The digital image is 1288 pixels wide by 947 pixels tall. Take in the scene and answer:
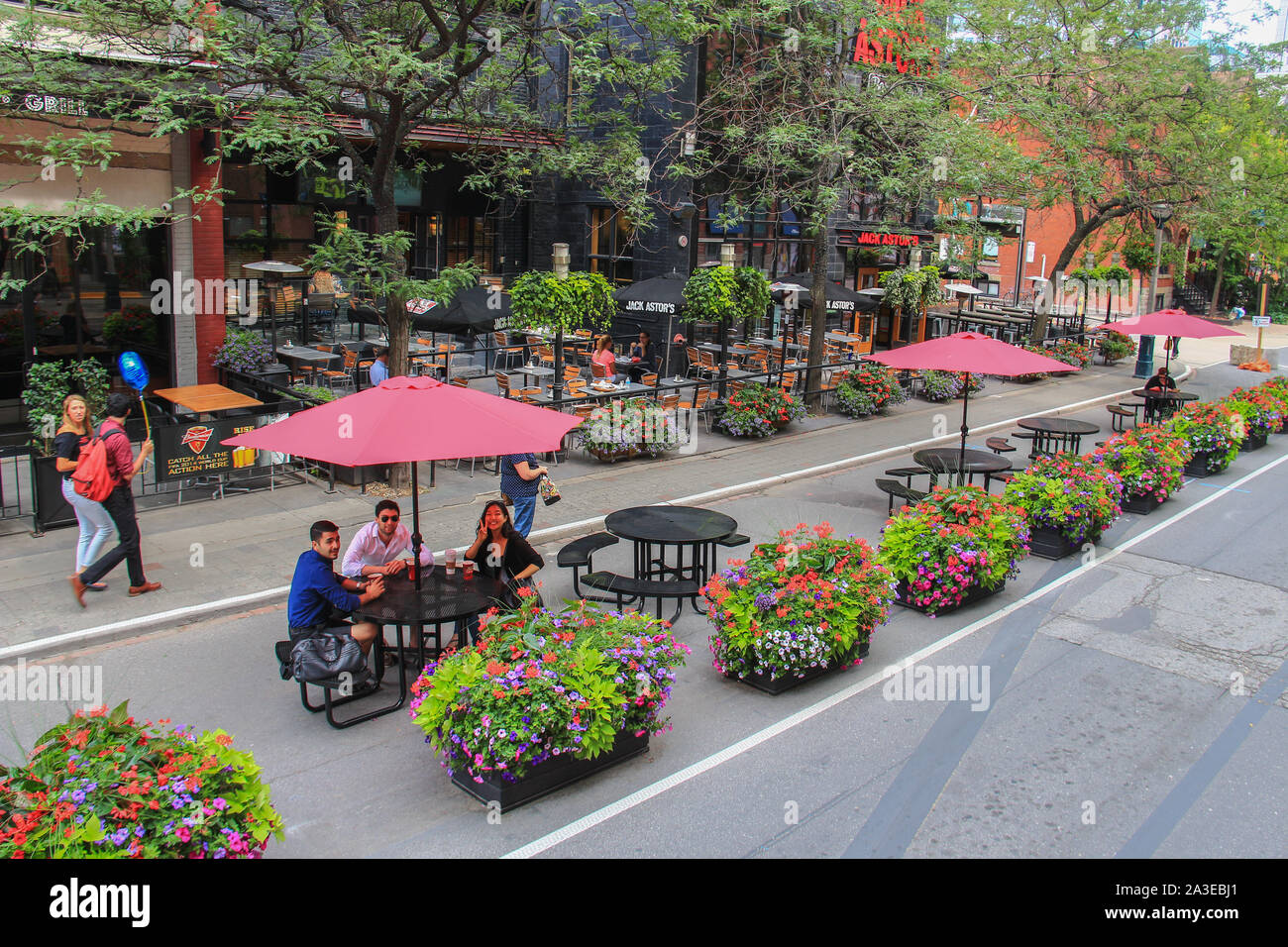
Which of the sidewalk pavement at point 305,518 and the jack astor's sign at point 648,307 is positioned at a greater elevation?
the jack astor's sign at point 648,307

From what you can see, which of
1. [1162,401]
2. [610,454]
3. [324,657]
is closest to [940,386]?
[1162,401]

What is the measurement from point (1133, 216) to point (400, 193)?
2170cm

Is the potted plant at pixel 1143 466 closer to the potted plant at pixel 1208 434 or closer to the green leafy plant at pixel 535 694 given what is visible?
the potted plant at pixel 1208 434

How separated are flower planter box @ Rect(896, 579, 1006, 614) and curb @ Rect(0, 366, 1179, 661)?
3537mm

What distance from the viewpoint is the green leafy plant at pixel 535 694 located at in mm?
6363

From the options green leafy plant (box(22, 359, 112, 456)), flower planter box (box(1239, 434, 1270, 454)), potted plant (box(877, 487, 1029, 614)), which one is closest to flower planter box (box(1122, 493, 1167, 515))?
potted plant (box(877, 487, 1029, 614))

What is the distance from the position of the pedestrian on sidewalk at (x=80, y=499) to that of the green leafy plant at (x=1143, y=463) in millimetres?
12035

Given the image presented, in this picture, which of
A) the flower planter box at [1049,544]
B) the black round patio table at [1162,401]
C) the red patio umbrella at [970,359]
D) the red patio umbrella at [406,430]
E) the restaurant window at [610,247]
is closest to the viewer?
the red patio umbrella at [406,430]

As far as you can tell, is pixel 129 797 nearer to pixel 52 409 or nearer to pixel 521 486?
pixel 521 486

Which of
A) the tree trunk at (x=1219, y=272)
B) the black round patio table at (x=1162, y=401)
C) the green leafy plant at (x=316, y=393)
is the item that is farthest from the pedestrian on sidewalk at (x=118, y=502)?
the tree trunk at (x=1219, y=272)

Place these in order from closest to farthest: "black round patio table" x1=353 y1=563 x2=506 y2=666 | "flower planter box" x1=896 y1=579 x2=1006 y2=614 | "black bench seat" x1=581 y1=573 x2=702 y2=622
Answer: "black round patio table" x1=353 y1=563 x2=506 y2=666, "black bench seat" x1=581 y1=573 x2=702 y2=622, "flower planter box" x1=896 y1=579 x2=1006 y2=614

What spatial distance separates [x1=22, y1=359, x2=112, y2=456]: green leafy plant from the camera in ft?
47.9

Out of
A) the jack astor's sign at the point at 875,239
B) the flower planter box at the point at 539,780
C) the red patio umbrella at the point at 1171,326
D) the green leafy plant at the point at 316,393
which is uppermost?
the jack astor's sign at the point at 875,239

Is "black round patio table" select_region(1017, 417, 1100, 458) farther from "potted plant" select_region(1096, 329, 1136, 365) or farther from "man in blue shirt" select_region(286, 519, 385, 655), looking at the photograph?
"potted plant" select_region(1096, 329, 1136, 365)
